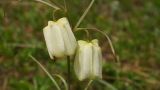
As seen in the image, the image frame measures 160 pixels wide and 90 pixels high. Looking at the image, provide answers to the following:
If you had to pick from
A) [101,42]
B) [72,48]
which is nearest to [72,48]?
[72,48]

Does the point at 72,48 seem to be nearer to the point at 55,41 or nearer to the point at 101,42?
the point at 55,41

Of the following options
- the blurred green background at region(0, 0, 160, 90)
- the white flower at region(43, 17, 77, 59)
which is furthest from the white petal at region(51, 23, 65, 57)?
the blurred green background at region(0, 0, 160, 90)

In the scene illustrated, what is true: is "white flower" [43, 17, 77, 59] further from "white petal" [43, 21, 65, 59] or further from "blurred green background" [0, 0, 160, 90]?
"blurred green background" [0, 0, 160, 90]

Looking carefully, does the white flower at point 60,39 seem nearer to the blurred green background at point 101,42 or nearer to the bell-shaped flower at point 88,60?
the bell-shaped flower at point 88,60

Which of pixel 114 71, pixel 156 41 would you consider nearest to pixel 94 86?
pixel 114 71

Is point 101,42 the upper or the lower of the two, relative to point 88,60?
lower

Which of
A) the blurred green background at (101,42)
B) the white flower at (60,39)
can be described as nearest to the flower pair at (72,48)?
the white flower at (60,39)

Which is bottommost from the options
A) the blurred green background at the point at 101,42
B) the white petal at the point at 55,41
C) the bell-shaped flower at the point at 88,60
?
the blurred green background at the point at 101,42
